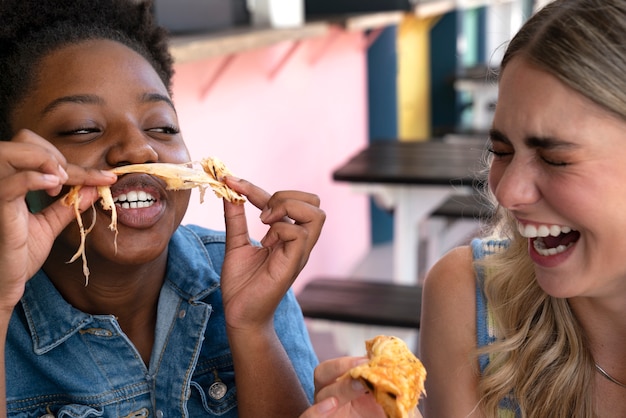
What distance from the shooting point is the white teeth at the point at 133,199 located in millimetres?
1288

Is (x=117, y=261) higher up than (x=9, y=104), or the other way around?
(x=9, y=104)

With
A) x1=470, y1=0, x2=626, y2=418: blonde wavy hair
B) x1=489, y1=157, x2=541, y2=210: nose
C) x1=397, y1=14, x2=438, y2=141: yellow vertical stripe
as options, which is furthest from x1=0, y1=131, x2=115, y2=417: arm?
x1=397, y1=14, x2=438, y2=141: yellow vertical stripe

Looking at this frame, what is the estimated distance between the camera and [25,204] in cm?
109

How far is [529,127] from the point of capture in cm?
121

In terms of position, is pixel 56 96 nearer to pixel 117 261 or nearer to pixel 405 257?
pixel 117 261

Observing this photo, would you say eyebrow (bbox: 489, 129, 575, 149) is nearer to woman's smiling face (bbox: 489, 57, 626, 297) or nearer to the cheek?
woman's smiling face (bbox: 489, 57, 626, 297)

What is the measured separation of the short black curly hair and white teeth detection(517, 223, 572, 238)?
753mm

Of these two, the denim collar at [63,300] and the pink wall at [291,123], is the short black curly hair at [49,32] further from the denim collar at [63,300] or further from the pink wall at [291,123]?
the pink wall at [291,123]

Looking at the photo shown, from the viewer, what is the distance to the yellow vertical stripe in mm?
6945

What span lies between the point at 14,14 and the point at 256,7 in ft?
7.80

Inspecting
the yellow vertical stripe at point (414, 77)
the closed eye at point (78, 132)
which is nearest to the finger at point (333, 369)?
the closed eye at point (78, 132)

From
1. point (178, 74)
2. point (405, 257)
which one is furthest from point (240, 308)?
point (405, 257)

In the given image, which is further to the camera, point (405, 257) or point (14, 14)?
point (405, 257)

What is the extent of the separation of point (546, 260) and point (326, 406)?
433 millimetres
